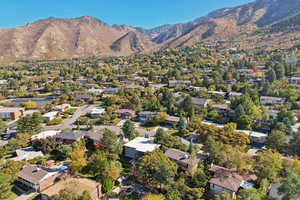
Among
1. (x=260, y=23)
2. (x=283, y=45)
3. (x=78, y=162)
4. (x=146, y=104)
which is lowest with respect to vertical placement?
(x=78, y=162)

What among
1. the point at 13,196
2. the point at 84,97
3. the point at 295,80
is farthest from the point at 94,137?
the point at 295,80

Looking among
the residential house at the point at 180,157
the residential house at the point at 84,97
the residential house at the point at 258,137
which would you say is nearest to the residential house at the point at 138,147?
the residential house at the point at 180,157

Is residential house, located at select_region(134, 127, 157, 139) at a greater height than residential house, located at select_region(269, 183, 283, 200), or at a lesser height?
greater

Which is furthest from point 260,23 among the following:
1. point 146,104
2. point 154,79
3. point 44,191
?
point 44,191

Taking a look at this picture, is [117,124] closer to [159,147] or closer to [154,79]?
[159,147]

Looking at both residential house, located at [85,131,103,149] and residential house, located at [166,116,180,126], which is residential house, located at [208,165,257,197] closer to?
residential house, located at [166,116,180,126]

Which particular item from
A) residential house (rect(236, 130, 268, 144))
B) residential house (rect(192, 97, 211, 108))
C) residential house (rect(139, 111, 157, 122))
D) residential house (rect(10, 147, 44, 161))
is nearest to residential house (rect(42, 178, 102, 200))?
residential house (rect(10, 147, 44, 161))

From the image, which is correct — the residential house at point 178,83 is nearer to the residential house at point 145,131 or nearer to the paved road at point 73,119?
the paved road at point 73,119
